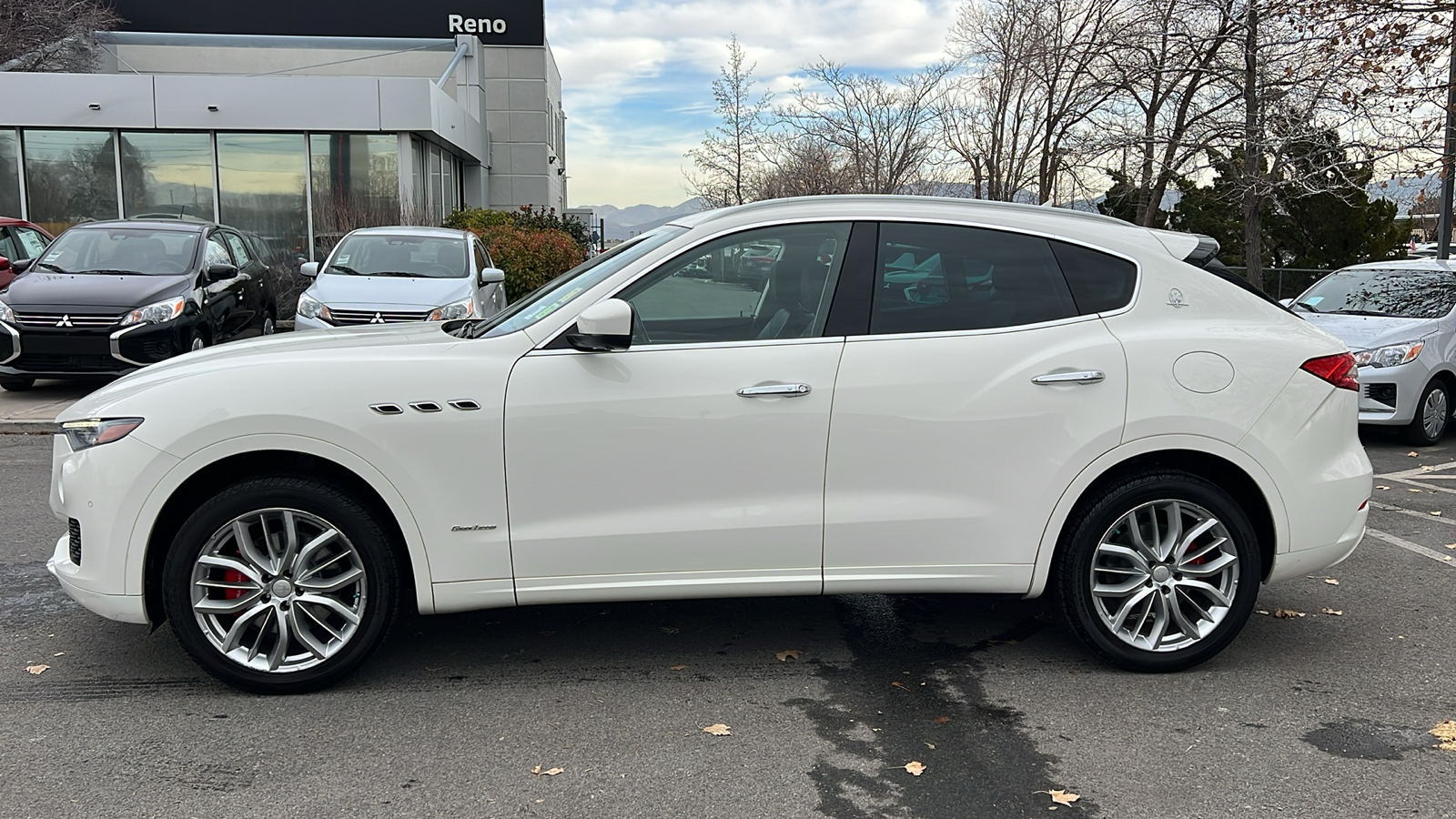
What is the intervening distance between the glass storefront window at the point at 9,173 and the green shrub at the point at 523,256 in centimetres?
884

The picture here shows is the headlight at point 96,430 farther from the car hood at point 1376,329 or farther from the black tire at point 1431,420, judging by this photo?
the black tire at point 1431,420

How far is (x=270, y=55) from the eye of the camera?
3175cm

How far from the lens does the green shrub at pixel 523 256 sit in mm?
19047

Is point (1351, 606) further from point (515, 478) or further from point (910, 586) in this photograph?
point (515, 478)

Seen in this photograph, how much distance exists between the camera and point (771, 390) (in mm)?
4129

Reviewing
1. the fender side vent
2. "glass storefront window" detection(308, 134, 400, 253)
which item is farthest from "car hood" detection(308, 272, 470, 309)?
"glass storefront window" detection(308, 134, 400, 253)

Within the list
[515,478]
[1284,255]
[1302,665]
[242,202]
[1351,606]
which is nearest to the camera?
[515,478]

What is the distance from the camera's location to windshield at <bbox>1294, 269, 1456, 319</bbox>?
1048 centimetres

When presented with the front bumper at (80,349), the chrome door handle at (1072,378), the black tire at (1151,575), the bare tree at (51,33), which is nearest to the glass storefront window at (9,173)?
the bare tree at (51,33)

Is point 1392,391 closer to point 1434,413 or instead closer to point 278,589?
point 1434,413

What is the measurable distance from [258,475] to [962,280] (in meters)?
2.69

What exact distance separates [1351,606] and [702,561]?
3.29 meters

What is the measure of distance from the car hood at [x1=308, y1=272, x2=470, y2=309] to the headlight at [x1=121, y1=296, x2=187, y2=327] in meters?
1.26

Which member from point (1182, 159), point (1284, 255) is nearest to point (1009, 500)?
point (1182, 159)
